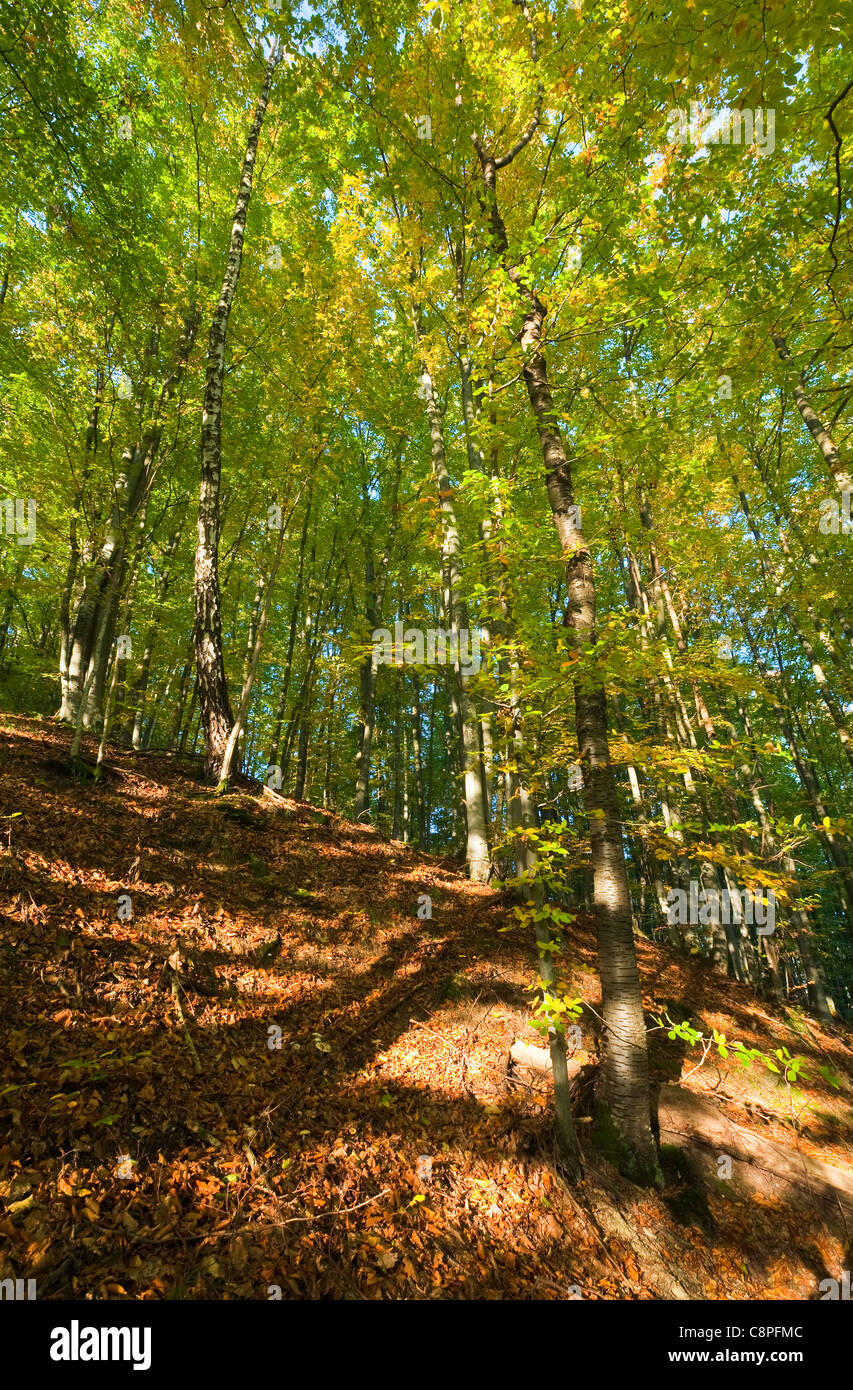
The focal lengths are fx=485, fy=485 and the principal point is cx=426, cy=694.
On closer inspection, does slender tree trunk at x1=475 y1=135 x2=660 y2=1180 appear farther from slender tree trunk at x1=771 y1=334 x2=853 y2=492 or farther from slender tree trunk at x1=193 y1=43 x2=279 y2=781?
slender tree trunk at x1=193 y1=43 x2=279 y2=781

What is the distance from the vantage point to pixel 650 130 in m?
4.25

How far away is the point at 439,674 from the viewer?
5.92 meters

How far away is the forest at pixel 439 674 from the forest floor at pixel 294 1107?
0.03m

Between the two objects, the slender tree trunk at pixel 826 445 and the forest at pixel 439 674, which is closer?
the forest at pixel 439 674

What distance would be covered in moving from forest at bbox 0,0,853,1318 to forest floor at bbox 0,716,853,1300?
29 millimetres

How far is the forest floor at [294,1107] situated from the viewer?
8.21 feet

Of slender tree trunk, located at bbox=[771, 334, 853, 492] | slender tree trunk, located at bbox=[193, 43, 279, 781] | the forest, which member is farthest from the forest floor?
slender tree trunk, located at bbox=[771, 334, 853, 492]

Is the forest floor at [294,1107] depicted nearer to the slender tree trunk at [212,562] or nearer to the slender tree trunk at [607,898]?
the slender tree trunk at [607,898]

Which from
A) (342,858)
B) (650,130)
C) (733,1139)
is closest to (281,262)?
(650,130)

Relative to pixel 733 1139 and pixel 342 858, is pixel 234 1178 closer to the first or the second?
pixel 733 1139

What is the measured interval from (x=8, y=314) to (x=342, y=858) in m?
11.3

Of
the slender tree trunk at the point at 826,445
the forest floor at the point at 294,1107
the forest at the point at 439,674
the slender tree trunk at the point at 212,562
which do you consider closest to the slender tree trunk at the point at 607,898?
the forest at the point at 439,674

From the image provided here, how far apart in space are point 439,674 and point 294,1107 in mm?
4183
